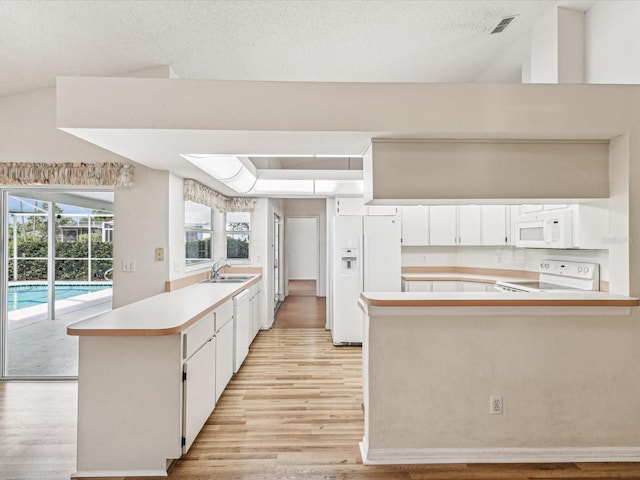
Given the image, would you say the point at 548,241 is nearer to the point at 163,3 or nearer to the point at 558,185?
the point at 558,185

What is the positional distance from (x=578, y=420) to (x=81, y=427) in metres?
2.90

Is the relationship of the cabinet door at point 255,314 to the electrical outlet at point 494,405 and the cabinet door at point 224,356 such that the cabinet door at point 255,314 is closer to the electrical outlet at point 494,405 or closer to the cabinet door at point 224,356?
the cabinet door at point 224,356

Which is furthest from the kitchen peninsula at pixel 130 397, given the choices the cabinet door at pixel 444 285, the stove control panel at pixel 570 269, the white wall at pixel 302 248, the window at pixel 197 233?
the white wall at pixel 302 248

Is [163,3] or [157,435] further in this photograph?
[163,3]

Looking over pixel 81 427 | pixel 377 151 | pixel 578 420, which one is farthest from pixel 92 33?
pixel 578 420

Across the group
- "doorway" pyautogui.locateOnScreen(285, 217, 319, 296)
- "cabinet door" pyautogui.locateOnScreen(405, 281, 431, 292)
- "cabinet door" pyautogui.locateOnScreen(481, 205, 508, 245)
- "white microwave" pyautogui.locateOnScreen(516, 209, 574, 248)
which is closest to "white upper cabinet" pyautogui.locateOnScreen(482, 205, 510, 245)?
"cabinet door" pyautogui.locateOnScreen(481, 205, 508, 245)

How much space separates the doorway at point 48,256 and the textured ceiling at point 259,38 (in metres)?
1.09

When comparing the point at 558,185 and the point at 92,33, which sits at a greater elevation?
the point at 92,33

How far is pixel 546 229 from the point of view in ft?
11.5

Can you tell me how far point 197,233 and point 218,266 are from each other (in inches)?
25.8

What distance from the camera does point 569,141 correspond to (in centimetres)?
232

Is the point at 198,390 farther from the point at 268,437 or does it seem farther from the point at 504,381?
the point at 504,381

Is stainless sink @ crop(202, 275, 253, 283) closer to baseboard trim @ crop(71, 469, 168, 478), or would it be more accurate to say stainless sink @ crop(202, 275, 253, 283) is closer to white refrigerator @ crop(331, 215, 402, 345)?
white refrigerator @ crop(331, 215, 402, 345)

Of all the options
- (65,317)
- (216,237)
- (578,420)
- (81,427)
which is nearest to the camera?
(81,427)
